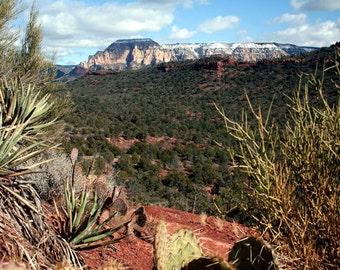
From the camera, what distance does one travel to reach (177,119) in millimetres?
36844

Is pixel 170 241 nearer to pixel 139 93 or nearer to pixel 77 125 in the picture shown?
pixel 77 125

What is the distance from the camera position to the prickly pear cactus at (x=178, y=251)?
281cm

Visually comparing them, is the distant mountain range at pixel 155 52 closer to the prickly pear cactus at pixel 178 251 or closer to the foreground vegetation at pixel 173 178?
the foreground vegetation at pixel 173 178

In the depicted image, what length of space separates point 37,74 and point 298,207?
8.43 m

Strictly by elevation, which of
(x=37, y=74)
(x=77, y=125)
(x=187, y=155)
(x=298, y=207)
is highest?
(x=37, y=74)

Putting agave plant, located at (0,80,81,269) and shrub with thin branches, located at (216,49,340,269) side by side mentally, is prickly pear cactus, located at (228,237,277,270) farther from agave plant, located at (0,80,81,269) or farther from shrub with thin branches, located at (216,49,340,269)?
agave plant, located at (0,80,81,269)

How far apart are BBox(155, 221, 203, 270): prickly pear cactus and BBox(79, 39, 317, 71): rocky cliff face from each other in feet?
440

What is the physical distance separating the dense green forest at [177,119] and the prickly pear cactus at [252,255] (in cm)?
683

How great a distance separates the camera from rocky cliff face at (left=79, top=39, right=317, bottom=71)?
459ft

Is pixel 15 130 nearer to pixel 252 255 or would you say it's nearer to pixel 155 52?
pixel 252 255

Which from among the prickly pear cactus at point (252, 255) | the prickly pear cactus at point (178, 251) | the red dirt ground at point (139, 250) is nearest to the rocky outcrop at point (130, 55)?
the red dirt ground at point (139, 250)

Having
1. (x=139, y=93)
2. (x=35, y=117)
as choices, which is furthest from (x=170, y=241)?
(x=139, y=93)

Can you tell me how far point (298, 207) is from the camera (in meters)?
2.73

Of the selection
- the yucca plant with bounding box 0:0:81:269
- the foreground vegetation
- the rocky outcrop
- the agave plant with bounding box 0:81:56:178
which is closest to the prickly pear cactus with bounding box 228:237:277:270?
the foreground vegetation
